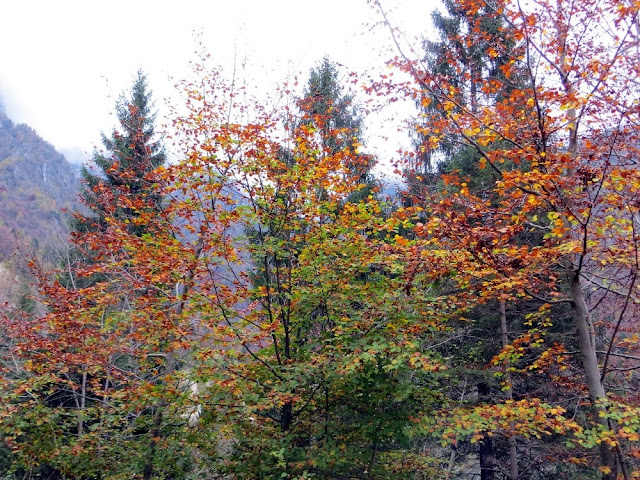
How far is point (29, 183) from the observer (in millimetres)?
68000

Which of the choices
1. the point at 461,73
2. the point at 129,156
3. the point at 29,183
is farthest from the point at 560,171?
the point at 29,183

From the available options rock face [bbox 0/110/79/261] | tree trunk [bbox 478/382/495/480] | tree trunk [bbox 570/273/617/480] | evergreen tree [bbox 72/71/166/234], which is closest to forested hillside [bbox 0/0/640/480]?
tree trunk [bbox 570/273/617/480]

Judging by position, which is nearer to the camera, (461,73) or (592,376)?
(592,376)

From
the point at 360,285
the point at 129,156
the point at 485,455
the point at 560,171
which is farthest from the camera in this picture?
the point at 485,455

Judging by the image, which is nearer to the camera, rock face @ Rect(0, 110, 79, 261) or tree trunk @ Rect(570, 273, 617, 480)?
tree trunk @ Rect(570, 273, 617, 480)

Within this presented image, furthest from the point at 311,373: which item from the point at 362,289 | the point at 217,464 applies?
the point at 217,464

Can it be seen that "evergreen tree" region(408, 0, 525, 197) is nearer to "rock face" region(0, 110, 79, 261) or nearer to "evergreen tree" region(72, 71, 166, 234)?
"evergreen tree" region(72, 71, 166, 234)

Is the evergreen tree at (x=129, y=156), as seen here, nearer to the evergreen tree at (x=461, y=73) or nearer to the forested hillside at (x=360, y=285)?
the forested hillside at (x=360, y=285)

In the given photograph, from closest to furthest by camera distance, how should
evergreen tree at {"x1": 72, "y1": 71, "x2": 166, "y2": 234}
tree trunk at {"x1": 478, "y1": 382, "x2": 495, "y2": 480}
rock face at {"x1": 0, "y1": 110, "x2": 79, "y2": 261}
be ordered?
1. evergreen tree at {"x1": 72, "y1": 71, "x2": 166, "y2": 234}
2. tree trunk at {"x1": 478, "y1": 382, "x2": 495, "y2": 480}
3. rock face at {"x1": 0, "y1": 110, "x2": 79, "y2": 261}

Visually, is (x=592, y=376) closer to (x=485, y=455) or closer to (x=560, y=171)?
(x=560, y=171)

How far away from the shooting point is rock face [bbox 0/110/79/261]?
1262 inches

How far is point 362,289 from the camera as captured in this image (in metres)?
6.04

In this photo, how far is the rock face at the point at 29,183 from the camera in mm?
32062

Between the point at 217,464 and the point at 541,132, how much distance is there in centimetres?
591
